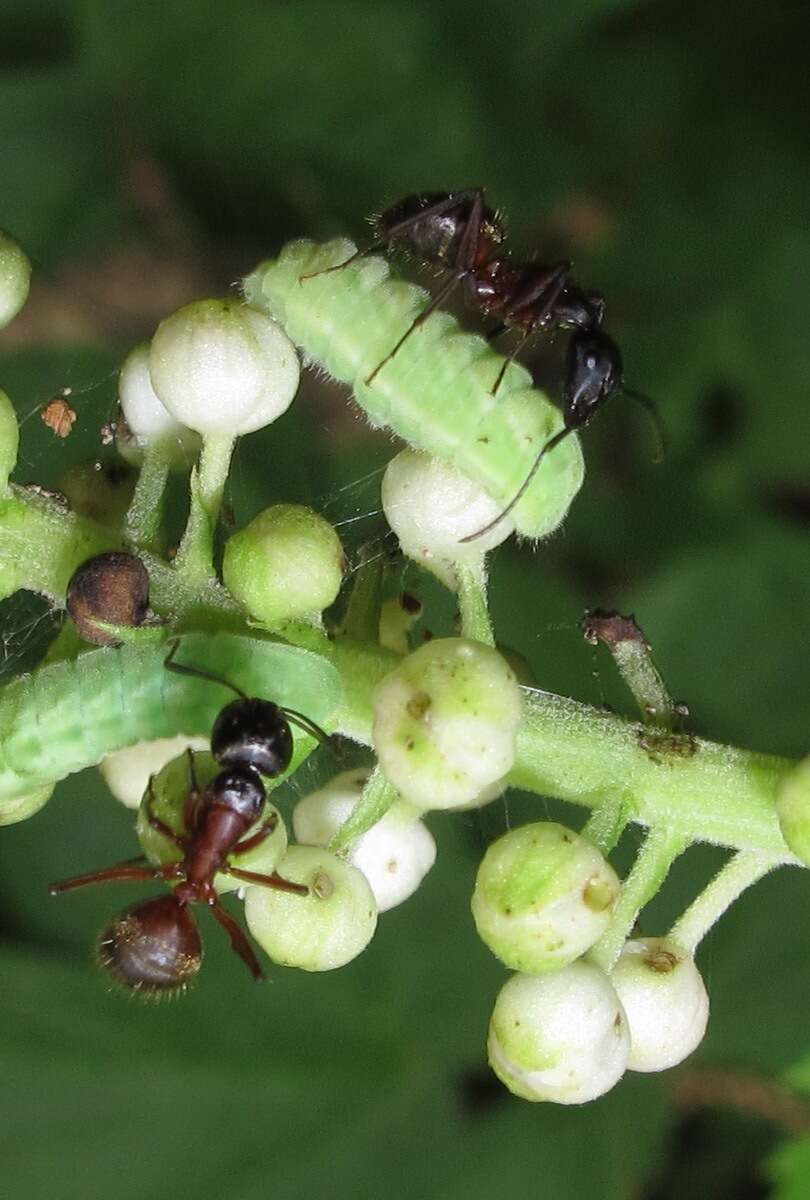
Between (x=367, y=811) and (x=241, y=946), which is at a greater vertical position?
(x=367, y=811)

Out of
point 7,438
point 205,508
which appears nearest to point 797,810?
point 205,508

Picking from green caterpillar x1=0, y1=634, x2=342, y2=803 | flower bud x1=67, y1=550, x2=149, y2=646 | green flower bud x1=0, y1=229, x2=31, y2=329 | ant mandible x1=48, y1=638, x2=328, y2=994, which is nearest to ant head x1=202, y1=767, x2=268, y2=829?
ant mandible x1=48, y1=638, x2=328, y2=994

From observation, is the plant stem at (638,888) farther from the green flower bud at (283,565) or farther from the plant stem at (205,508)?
the plant stem at (205,508)

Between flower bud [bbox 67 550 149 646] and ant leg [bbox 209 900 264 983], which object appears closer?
ant leg [bbox 209 900 264 983]

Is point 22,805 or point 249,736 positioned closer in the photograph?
point 249,736

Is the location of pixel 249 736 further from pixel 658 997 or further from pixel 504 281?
pixel 504 281

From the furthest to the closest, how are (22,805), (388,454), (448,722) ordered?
(388,454), (22,805), (448,722)

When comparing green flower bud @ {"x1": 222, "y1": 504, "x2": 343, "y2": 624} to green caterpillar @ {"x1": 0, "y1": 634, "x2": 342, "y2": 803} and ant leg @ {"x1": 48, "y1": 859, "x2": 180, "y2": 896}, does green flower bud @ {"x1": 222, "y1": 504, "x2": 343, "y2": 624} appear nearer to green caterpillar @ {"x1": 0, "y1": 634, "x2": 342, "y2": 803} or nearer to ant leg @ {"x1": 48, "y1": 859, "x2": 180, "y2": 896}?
green caterpillar @ {"x1": 0, "y1": 634, "x2": 342, "y2": 803}

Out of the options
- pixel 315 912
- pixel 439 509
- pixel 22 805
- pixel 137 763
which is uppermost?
pixel 439 509
